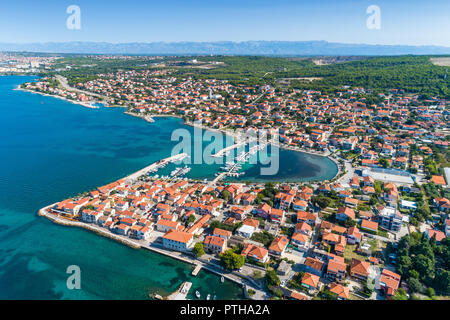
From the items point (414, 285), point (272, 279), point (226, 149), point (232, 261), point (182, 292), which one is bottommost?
point (182, 292)

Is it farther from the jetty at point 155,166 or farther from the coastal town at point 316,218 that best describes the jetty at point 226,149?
the coastal town at point 316,218

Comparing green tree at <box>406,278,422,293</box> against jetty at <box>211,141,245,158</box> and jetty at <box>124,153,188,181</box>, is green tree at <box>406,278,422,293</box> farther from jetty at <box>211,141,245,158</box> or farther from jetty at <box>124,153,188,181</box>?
jetty at <box>124,153,188,181</box>

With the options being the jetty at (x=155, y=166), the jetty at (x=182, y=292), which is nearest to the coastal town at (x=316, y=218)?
the jetty at (x=155, y=166)

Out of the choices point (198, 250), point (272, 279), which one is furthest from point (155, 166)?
point (272, 279)

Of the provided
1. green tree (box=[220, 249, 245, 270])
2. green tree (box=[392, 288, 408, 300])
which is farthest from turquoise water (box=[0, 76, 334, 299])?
green tree (box=[392, 288, 408, 300])

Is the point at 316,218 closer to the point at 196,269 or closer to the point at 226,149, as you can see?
the point at 196,269
